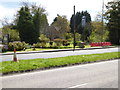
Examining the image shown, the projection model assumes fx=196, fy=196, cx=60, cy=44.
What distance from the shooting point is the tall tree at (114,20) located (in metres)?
50.5

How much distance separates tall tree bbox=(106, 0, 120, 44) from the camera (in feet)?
166

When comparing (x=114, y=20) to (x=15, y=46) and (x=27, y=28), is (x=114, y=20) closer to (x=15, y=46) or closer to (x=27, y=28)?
(x=27, y=28)

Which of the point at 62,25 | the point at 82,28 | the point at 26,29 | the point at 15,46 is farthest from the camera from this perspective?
the point at 82,28

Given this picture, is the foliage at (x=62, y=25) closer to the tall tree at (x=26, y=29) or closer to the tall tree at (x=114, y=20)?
the tall tree at (x=114, y=20)

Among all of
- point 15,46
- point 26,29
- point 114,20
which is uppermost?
point 114,20

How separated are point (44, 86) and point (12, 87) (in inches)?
45.2

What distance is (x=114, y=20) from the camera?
50.4 metres

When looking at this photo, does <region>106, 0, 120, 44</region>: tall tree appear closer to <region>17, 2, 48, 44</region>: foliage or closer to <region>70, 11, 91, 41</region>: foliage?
<region>70, 11, 91, 41</region>: foliage

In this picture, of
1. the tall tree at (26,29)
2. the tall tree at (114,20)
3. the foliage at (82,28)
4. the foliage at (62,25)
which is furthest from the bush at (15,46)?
the foliage at (62,25)

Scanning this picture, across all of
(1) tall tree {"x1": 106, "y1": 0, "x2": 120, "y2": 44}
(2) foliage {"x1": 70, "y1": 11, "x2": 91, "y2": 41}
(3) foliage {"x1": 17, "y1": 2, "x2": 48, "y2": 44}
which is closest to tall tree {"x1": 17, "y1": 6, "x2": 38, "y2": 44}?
(3) foliage {"x1": 17, "y1": 2, "x2": 48, "y2": 44}

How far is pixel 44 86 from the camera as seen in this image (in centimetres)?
718

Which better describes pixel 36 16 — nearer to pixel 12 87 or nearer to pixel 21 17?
pixel 21 17

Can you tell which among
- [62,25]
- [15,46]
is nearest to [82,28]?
[62,25]

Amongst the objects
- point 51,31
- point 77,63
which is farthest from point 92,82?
point 51,31
